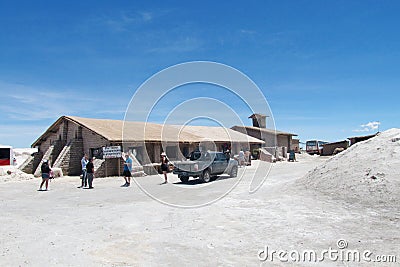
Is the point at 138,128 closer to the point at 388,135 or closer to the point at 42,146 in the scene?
the point at 42,146

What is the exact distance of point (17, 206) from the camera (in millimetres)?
12719

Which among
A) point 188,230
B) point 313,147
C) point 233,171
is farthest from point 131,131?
point 313,147

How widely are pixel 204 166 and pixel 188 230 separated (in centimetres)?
1080

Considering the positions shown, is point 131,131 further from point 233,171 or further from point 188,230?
point 188,230

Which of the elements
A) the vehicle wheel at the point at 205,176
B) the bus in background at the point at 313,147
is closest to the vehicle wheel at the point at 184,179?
the vehicle wheel at the point at 205,176

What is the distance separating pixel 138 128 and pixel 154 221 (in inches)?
914

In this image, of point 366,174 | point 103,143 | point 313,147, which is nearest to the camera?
point 366,174

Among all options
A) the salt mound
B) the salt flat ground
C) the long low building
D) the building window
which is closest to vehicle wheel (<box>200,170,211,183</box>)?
the salt flat ground

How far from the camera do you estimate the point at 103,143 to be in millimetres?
25812

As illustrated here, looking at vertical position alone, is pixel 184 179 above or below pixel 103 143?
below

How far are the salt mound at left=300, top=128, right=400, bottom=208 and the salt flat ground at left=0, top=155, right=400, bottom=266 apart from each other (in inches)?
25.5

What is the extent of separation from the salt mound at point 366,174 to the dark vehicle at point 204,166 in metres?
5.94

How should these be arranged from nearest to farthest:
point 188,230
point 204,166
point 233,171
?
point 188,230
point 204,166
point 233,171

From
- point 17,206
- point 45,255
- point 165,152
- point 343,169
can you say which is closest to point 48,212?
point 17,206
